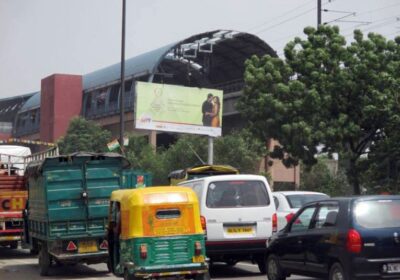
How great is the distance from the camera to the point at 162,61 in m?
58.6

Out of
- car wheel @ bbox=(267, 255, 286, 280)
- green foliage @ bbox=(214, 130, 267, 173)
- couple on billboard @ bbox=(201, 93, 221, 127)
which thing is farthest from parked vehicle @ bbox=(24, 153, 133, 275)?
green foliage @ bbox=(214, 130, 267, 173)

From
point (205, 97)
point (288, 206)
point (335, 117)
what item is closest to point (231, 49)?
point (205, 97)

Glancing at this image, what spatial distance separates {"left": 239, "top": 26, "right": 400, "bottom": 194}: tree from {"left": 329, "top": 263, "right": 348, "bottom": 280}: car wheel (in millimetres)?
18296

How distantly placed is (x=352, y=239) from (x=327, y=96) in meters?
19.4

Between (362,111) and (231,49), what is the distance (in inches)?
1093

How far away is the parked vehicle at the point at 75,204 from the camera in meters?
16.0

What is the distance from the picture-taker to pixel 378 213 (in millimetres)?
11516

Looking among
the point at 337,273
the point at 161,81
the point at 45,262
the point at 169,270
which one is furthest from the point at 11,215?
the point at 161,81

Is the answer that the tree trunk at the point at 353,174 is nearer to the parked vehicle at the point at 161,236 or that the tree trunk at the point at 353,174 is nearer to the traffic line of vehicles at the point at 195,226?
the traffic line of vehicles at the point at 195,226

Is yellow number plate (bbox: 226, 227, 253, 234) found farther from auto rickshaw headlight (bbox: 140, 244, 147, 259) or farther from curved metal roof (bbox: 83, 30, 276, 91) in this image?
curved metal roof (bbox: 83, 30, 276, 91)

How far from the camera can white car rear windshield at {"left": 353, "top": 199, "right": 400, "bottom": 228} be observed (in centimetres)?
1134

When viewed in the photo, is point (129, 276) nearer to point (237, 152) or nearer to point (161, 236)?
point (161, 236)

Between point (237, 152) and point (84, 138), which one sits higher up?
point (84, 138)

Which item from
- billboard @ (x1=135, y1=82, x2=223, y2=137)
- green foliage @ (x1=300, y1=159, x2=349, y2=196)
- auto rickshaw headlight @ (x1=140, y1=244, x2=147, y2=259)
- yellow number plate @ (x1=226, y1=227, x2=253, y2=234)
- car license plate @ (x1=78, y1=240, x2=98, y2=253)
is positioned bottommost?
car license plate @ (x1=78, y1=240, x2=98, y2=253)
